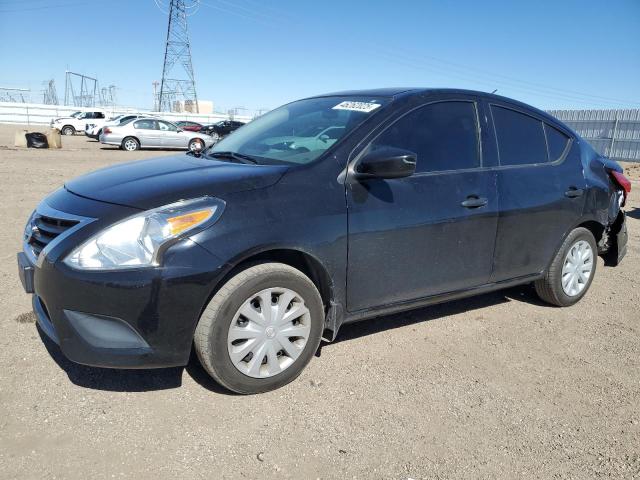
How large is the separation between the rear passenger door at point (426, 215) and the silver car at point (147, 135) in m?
17.6

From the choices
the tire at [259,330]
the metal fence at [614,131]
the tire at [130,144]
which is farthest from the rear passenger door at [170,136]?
the tire at [259,330]

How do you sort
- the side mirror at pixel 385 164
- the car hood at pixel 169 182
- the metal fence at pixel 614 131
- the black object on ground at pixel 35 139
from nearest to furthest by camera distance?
the car hood at pixel 169 182
the side mirror at pixel 385 164
the black object on ground at pixel 35 139
the metal fence at pixel 614 131

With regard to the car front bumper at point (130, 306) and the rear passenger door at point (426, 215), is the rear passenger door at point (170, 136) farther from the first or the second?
the car front bumper at point (130, 306)

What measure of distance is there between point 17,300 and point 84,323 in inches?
75.8

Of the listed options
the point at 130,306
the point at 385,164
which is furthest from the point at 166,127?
the point at 130,306

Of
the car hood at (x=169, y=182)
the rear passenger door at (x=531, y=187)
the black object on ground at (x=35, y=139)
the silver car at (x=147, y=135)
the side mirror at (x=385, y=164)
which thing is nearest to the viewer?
the car hood at (x=169, y=182)

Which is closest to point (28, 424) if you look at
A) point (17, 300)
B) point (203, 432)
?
point (203, 432)

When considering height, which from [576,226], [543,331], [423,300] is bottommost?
[543,331]

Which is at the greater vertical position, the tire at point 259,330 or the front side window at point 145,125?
the front side window at point 145,125

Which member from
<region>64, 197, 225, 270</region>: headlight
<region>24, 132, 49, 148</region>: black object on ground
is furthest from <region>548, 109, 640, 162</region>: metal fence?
<region>64, 197, 225, 270</region>: headlight

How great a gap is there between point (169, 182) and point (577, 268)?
3.57 m

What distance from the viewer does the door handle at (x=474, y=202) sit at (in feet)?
11.6

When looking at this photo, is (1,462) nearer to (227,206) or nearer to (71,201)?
(71,201)

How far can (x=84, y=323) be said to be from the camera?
253 centimetres
